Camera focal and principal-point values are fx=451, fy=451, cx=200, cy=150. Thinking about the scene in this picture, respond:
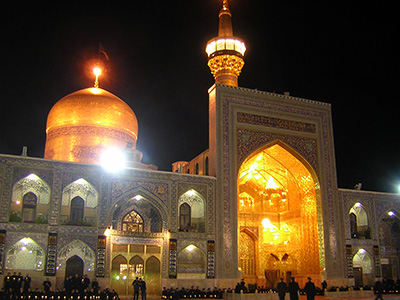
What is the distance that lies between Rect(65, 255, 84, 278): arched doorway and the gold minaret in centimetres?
983

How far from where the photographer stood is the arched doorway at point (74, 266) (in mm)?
12984

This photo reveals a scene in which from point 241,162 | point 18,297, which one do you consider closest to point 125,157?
point 241,162

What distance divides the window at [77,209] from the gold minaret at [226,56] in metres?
8.52

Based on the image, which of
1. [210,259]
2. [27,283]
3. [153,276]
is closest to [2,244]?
[27,283]

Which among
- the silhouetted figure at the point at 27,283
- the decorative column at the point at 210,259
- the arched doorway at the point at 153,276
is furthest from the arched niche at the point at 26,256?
the decorative column at the point at 210,259

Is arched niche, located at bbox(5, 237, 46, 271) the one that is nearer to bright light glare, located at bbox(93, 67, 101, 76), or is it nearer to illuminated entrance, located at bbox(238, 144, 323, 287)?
illuminated entrance, located at bbox(238, 144, 323, 287)

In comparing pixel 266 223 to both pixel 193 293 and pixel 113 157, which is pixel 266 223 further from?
pixel 113 157

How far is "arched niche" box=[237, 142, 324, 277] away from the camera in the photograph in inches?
660

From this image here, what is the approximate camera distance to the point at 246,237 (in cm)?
1842

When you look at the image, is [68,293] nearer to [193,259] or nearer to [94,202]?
[94,202]

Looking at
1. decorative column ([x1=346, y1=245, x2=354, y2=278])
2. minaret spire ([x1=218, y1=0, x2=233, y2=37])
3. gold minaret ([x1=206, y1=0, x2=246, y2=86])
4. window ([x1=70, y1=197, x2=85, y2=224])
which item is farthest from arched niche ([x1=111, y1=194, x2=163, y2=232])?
minaret spire ([x1=218, y1=0, x2=233, y2=37])

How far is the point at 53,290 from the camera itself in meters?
12.3

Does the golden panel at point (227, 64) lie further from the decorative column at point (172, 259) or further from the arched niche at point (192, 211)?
the decorative column at point (172, 259)

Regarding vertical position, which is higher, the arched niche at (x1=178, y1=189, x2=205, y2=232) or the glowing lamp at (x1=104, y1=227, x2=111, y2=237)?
the arched niche at (x1=178, y1=189, x2=205, y2=232)
